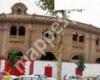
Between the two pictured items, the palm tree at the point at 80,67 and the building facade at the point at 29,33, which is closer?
the palm tree at the point at 80,67

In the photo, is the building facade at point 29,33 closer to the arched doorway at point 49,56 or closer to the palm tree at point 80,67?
the arched doorway at point 49,56

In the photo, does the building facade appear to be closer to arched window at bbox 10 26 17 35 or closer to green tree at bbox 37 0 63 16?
arched window at bbox 10 26 17 35

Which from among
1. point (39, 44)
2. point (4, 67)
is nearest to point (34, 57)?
point (39, 44)

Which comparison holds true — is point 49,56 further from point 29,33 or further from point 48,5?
point 48,5

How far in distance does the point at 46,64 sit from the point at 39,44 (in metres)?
4.42

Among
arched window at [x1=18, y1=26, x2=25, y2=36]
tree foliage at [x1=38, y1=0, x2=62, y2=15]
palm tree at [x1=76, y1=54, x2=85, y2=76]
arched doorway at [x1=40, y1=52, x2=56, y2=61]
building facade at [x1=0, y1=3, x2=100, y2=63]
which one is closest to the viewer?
tree foliage at [x1=38, y1=0, x2=62, y2=15]

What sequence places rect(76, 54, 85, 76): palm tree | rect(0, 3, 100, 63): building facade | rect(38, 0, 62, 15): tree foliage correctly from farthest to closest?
rect(0, 3, 100, 63): building facade
rect(76, 54, 85, 76): palm tree
rect(38, 0, 62, 15): tree foliage

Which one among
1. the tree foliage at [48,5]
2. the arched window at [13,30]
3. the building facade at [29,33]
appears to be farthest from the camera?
the arched window at [13,30]

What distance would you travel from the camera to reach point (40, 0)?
15695 mm

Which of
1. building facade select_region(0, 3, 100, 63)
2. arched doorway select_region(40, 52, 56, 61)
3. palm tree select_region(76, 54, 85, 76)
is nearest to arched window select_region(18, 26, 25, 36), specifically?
building facade select_region(0, 3, 100, 63)

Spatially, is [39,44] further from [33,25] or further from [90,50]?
[90,50]

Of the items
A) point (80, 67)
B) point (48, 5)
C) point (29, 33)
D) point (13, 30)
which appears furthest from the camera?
point (13, 30)

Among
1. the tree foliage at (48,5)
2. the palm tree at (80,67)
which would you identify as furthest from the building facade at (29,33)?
the tree foliage at (48,5)

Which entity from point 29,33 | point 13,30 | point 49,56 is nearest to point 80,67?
point 49,56
